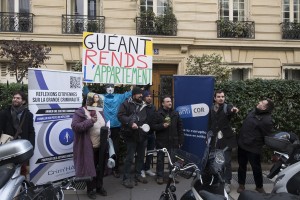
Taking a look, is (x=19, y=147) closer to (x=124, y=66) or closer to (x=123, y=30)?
(x=124, y=66)

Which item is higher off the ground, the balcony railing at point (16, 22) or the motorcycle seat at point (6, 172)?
the balcony railing at point (16, 22)

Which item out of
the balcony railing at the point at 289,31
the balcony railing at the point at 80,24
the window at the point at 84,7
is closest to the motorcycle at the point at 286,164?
the balcony railing at the point at 80,24

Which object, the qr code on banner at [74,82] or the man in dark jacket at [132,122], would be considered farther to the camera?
the man in dark jacket at [132,122]

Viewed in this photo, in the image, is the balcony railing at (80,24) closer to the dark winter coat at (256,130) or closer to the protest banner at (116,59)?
the protest banner at (116,59)

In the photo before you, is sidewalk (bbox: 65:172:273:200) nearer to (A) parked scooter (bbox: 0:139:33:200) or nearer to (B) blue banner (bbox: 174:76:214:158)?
(B) blue banner (bbox: 174:76:214:158)

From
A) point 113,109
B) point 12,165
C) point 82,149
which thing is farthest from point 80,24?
point 12,165

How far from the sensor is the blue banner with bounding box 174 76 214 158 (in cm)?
662

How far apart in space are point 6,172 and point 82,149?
239 centimetres

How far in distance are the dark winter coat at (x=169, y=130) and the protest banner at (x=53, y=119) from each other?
1525mm

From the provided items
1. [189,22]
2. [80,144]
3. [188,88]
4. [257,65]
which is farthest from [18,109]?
[257,65]

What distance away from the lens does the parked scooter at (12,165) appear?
3.43m

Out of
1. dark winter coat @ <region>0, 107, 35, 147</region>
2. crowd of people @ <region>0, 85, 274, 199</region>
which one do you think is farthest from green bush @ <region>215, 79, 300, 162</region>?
dark winter coat @ <region>0, 107, 35, 147</region>

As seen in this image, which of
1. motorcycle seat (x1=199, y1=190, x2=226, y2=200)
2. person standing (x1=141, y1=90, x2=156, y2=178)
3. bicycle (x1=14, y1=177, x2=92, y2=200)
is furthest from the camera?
person standing (x1=141, y1=90, x2=156, y2=178)

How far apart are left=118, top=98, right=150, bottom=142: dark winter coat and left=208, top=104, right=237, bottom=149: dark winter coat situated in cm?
125
